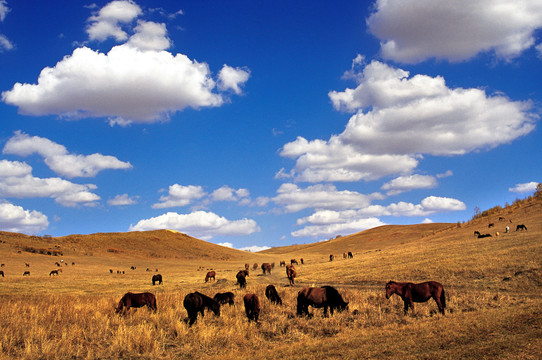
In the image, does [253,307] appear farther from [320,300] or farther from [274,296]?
[274,296]

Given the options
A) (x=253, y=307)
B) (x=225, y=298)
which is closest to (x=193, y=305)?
(x=253, y=307)

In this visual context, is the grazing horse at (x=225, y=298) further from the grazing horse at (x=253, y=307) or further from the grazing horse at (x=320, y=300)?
the grazing horse at (x=320, y=300)

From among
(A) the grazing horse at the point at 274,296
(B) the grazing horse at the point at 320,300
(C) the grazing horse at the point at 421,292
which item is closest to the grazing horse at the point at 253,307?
(B) the grazing horse at the point at 320,300

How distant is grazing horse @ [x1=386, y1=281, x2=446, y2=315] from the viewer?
47.5 feet

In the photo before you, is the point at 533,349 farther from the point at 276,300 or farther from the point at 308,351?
the point at 276,300

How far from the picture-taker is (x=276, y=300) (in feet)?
60.4

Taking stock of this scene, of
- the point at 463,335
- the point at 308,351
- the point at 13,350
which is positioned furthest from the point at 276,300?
the point at 13,350

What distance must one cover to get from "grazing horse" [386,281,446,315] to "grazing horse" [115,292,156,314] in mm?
11361

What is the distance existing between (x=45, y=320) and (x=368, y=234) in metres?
139

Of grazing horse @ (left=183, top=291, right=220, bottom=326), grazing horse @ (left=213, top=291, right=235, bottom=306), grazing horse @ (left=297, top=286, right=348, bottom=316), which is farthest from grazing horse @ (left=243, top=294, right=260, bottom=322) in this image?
grazing horse @ (left=213, top=291, right=235, bottom=306)

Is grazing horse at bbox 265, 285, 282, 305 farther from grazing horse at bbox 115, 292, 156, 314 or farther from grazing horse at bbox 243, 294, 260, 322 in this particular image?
grazing horse at bbox 115, 292, 156, 314

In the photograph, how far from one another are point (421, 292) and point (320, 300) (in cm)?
432

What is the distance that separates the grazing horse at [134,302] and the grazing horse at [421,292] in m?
11.4

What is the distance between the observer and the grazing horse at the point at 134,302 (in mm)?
16562
